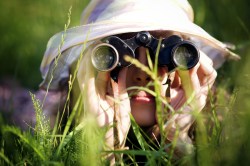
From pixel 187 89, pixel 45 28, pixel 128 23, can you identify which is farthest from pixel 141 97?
pixel 45 28

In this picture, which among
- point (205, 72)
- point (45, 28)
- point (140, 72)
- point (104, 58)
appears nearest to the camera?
point (104, 58)

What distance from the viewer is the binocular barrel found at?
169cm

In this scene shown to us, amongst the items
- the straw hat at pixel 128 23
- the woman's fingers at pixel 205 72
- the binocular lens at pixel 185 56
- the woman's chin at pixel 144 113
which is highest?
the straw hat at pixel 128 23

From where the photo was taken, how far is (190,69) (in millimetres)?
1822

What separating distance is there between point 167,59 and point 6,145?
62cm

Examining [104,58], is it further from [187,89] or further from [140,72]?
[187,89]

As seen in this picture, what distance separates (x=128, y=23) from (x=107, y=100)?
0.29 meters

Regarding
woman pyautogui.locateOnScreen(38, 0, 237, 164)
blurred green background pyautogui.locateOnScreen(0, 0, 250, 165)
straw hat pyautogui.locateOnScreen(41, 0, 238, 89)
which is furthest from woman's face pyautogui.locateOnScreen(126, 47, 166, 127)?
blurred green background pyautogui.locateOnScreen(0, 0, 250, 165)

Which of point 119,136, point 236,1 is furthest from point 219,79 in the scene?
point 119,136

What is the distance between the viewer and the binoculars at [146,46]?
1.69 m

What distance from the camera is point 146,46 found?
1.79m

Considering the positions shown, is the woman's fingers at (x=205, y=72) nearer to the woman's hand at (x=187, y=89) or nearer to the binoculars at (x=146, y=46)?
the woman's hand at (x=187, y=89)

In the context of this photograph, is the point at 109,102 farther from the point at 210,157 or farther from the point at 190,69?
the point at 210,157

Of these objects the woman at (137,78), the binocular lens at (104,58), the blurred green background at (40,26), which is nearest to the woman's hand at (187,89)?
the woman at (137,78)
